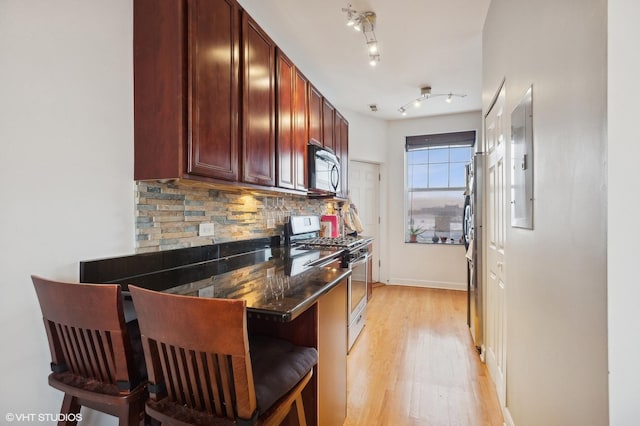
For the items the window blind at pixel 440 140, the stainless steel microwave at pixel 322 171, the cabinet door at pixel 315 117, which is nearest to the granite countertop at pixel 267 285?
the stainless steel microwave at pixel 322 171

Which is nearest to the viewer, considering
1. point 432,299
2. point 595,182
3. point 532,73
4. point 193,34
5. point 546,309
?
point 595,182

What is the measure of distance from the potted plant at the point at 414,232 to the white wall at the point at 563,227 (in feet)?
12.1

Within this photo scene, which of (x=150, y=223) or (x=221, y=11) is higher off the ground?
(x=221, y=11)

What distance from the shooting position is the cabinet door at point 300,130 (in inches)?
99.7

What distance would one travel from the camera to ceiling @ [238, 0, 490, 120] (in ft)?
7.63

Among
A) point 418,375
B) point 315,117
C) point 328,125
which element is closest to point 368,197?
point 328,125

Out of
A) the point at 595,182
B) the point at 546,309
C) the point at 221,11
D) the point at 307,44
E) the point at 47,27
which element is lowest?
the point at 546,309

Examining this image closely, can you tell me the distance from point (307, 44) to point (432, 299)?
375cm

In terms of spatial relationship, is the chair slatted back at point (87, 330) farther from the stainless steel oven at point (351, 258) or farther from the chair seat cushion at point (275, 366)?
the stainless steel oven at point (351, 258)

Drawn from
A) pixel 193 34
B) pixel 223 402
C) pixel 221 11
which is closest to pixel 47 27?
pixel 193 34

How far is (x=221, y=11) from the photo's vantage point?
5.34 feet

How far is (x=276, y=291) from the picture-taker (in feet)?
4.09

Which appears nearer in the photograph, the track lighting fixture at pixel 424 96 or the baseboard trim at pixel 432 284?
the track lighting fixture at pixel 424 96

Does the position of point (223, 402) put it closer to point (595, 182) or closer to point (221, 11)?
point (595, 182)
